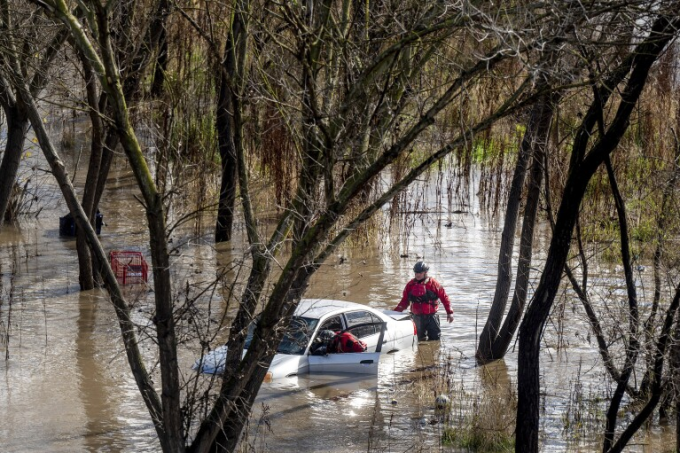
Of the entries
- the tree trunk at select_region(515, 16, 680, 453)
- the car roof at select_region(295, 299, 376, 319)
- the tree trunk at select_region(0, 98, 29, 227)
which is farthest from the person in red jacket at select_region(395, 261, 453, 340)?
the tree trunk at select_region(515, 16, 680, 453)

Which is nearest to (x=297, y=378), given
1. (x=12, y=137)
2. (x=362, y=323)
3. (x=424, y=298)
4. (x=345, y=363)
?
(x=345, y=363)

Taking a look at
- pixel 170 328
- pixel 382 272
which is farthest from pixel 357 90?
pixel 382 272

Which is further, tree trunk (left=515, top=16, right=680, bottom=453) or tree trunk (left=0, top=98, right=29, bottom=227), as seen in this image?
tree trunk (left=0, top=98, right=29, bottom=227)

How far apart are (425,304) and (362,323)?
65.2 inches

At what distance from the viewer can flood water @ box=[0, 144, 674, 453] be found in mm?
10805

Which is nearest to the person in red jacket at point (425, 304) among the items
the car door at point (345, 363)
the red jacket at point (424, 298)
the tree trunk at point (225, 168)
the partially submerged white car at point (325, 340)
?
the red jacket at point (424, 298)

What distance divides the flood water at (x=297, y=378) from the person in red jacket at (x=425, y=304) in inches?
11.4

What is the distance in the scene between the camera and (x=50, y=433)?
10.7 meters

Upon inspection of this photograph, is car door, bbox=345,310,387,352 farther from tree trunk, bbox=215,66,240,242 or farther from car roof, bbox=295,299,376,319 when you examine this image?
tree trunk, bbox=215,66,240,242

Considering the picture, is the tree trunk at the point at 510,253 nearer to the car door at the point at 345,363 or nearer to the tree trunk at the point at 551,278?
the car door at the point at 345,363

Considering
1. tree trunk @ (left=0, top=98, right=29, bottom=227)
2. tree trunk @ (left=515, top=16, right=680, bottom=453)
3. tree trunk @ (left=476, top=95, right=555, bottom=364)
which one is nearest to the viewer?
tree trunk @ (left=515, top=16, right=680, bottom=453)

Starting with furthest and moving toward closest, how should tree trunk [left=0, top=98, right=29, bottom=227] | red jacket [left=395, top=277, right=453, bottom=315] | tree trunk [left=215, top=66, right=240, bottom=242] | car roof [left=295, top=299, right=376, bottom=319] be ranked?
tree trunk [left=215, top=66, right=240, bottom=242], red jacket [left=395, top=277, right=453, bottom=315], car roof [left=295, top=299, right=376, bottom=319], tree trunk [left=0, top=98, right=29, bottom=227]

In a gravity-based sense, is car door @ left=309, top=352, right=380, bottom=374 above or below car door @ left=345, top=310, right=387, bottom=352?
below

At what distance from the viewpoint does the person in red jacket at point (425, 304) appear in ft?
50.4
